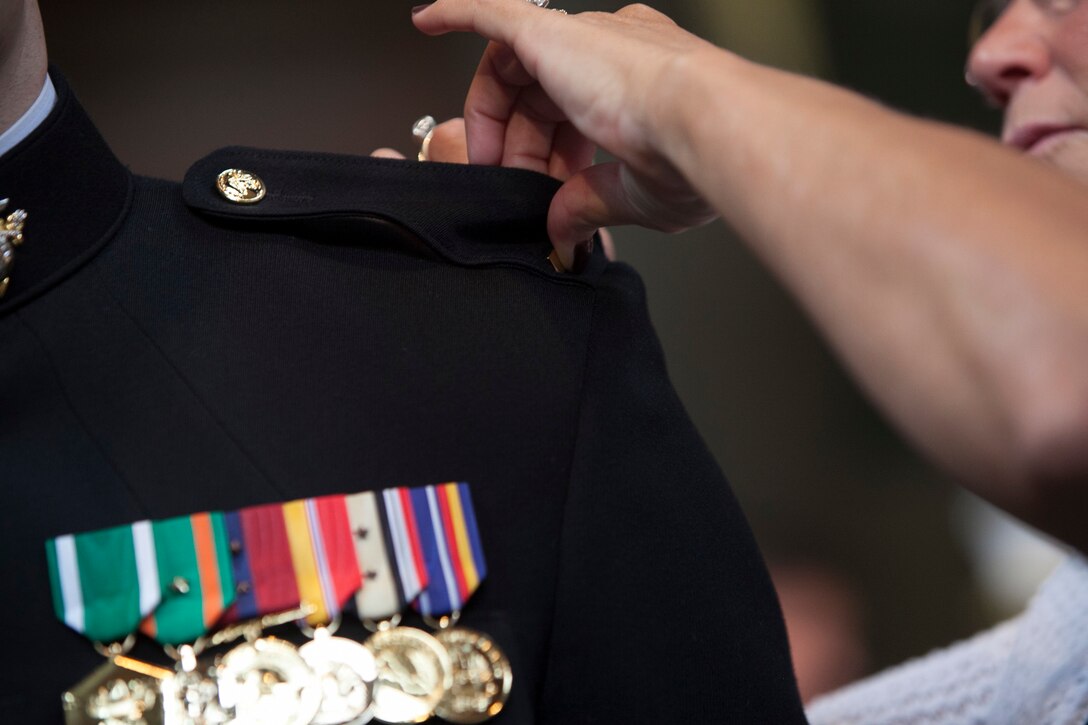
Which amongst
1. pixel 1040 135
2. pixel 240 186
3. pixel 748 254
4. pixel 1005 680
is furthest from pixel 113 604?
pixel 748 254

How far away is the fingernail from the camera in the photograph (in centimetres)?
74

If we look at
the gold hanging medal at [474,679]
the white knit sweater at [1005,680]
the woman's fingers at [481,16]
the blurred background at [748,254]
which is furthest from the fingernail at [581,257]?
the blurred background at [748,254]

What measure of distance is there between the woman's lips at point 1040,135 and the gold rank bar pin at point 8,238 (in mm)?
563

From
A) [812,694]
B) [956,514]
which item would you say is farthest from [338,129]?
[956,514]

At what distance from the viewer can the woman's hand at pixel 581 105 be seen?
23.4 inches

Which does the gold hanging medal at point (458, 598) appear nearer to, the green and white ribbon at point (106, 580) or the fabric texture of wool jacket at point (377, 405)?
the fabric texture of wool jacket at point (377, 405)

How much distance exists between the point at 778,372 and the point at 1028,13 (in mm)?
1806

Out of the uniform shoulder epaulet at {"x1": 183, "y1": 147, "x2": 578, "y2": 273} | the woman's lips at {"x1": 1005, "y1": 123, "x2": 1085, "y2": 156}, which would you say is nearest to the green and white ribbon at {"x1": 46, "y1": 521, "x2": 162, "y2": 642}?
the uniform shoulder epaulet at {"x1": 183, "y1": 147, "x2": 578, "y2": 273}

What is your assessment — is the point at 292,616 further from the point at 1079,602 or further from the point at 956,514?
the point at 956,514

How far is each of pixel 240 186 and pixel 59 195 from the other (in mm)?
99

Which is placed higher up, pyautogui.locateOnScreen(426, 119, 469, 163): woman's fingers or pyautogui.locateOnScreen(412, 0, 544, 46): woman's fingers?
pyautogui.locateOnScreen(412, 0, 544, 46): woman's fingers

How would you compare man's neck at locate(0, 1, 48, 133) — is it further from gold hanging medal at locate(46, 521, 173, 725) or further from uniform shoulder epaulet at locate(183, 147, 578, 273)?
gold hanging medal at locate(46, 521, 173, 725)

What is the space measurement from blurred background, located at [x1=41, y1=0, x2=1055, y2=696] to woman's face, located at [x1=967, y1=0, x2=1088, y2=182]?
1300mm

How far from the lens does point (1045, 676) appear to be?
96 centimetres
